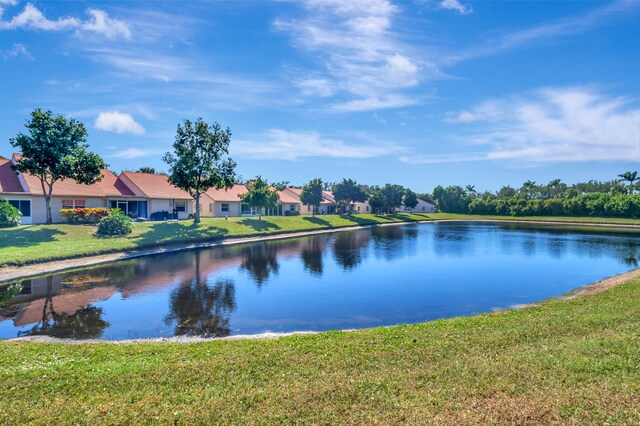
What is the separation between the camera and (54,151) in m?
33.0

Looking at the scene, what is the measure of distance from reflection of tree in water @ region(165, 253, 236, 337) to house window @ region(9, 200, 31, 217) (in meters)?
25.1

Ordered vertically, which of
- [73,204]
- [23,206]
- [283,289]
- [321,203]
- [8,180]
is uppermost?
[8,180]

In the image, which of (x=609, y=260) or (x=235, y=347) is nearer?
(x=235, y=347)

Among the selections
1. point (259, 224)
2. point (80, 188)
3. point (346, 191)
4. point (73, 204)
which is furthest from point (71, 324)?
point (346, 191)

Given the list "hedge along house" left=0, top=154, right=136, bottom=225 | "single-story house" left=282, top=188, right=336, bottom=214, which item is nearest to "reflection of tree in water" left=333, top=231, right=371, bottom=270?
"hedge along house" left=0, top=154, right=136, bottom=225

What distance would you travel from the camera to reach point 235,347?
9773 millimetres

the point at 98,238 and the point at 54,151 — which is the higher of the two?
the point at 54,151

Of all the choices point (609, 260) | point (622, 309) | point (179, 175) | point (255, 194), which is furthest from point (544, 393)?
point (255, 194)

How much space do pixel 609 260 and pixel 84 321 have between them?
35342 mm

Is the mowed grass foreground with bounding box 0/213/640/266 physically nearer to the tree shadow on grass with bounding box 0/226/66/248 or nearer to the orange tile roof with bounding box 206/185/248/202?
the tree shadow on grass with bounding box 0/226/66/248

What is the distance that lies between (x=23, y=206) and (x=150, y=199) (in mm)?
13774

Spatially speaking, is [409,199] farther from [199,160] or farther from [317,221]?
[199,160]

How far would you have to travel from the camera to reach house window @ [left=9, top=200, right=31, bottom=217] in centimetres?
3544

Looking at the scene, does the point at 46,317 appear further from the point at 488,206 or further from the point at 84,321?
the point at 488,206
